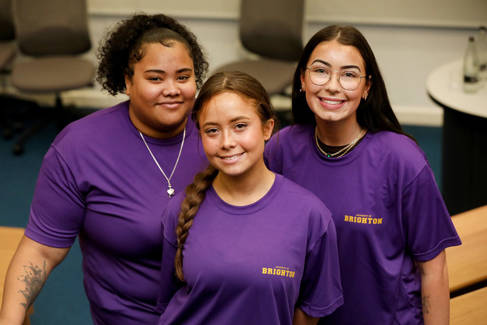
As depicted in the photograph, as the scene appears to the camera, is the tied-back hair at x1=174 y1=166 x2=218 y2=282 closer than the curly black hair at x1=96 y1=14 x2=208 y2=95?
Yes

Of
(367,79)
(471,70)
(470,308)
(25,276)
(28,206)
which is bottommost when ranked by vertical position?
(28,206)

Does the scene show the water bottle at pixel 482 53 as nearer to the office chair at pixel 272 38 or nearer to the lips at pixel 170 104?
the office chair at pixel 272 38

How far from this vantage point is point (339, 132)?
170 cm

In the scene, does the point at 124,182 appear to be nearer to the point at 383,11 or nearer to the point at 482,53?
the point at 482,53

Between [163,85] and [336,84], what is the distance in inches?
18.8

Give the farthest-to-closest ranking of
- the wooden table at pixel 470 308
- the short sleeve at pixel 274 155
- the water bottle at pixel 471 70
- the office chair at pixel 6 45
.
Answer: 1. the office chair at pixel 6 45
2. the water bottle at pixel 471 70
3. the wooden table at pixel 470 308
4. the short sleeve at pixel 274 155

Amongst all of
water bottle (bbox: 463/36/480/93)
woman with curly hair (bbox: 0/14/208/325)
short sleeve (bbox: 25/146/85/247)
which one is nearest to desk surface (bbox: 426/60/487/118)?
water bottle (bbox: 463/36/480/93)

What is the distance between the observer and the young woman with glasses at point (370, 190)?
5.36 ft

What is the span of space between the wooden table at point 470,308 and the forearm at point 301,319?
0.69 metres

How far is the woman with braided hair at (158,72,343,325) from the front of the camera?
150 cm

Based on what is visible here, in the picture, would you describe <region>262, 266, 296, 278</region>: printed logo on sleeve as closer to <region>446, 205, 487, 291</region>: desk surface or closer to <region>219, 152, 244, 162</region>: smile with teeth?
<region>219, 152, 244, 162</region>: smile with teeth

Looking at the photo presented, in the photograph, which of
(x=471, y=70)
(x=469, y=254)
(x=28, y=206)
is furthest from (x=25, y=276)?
(x=471, y=70)

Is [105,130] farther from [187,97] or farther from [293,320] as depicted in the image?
[293,320]

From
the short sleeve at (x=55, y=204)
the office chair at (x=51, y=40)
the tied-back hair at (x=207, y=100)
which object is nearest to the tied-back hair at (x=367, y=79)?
the tied-back hair at (x=207, y=100)
